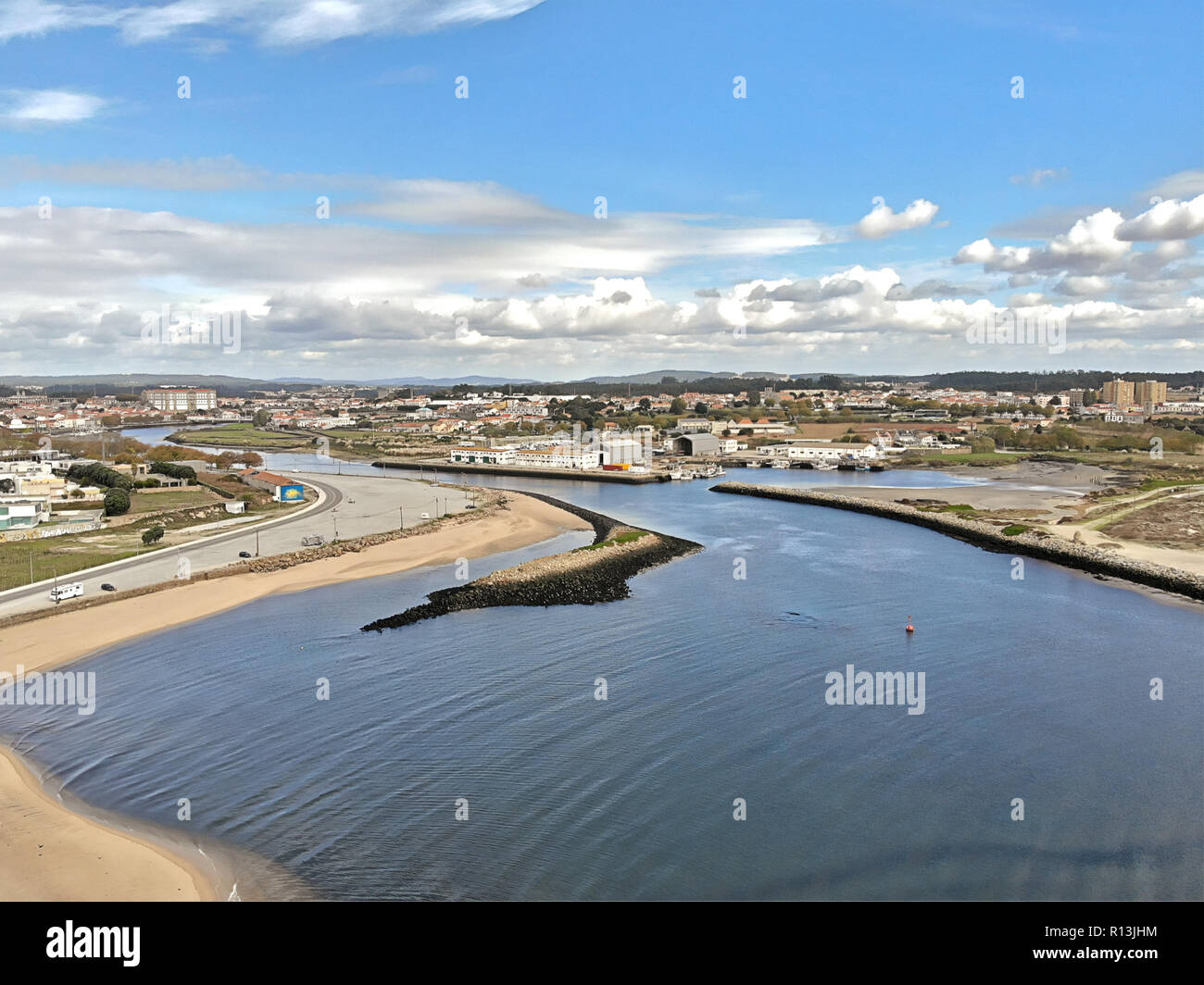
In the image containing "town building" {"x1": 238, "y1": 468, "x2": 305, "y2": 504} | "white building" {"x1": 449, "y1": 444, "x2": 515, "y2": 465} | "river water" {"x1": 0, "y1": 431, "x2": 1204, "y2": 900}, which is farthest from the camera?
"white building" {"x1": 449, "y1": 444, "x2": 515, "y2": 465}

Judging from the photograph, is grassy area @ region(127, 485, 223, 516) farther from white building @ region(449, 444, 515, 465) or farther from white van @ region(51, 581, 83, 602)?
white building @ region(449, 444, 515, 465)

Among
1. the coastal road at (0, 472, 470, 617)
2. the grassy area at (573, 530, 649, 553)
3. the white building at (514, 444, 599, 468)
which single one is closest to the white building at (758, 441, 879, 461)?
the white building at (514, 444, 599, 468)

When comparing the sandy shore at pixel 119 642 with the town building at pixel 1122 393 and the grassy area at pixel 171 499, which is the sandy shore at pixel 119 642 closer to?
the grassy area at pixel 171 499

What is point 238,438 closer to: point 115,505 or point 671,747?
point 115,505

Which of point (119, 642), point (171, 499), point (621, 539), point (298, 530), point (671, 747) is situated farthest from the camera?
point (171, 499)

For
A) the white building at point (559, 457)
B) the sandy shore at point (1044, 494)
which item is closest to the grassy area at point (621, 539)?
the sandy shore at point (1044, 494)

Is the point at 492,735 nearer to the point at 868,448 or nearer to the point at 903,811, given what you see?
the point at 903,811

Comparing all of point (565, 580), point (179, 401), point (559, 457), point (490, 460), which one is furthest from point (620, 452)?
point (179, 401)
